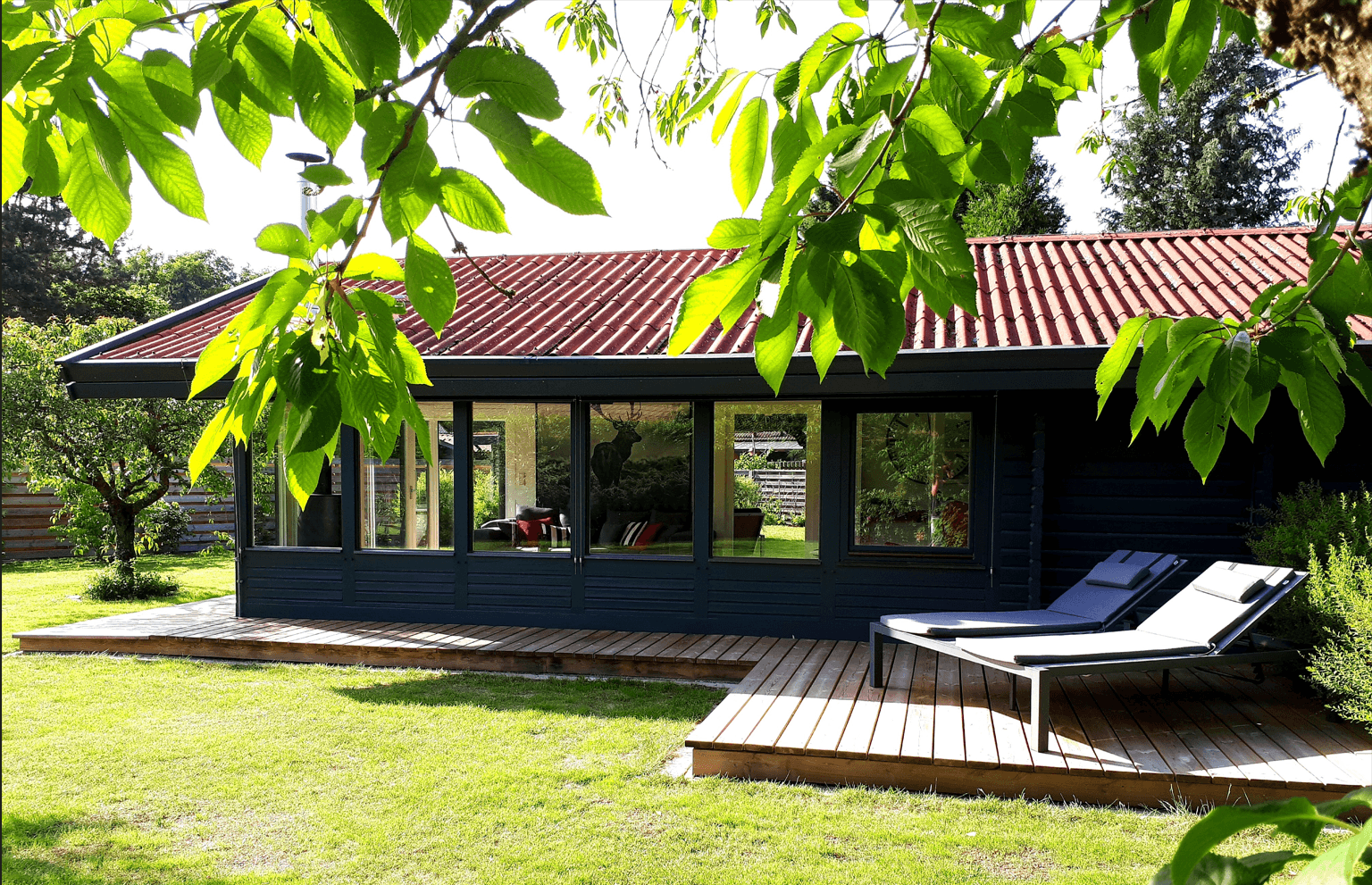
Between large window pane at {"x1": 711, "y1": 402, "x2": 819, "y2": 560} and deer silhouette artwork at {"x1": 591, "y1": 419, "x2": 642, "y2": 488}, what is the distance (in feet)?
2.70

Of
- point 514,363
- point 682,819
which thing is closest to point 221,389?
point 514,363

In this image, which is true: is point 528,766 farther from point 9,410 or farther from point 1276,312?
point 9,410

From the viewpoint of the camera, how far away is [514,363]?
826 centimetres

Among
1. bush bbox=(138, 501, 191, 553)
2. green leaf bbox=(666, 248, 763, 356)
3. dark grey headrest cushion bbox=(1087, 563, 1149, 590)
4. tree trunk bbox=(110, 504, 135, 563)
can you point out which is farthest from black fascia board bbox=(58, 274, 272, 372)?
green leaf bbox=(666, 248, 763, 356)

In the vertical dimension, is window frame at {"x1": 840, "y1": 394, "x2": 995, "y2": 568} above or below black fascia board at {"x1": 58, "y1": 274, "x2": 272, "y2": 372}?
below

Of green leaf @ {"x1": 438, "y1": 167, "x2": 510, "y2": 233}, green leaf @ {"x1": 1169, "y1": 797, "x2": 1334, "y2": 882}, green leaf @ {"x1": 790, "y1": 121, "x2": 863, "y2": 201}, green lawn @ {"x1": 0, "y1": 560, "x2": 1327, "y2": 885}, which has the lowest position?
green lawn @ {"x1": 0, "y1": 560, "x2": 1327, "y2": 885}

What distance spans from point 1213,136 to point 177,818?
3213 centimetres

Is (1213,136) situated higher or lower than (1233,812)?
higher

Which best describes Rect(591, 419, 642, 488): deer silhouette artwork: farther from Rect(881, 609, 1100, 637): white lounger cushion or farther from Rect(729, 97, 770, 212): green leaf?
Rect(729, 97, 770, 212): green leaf

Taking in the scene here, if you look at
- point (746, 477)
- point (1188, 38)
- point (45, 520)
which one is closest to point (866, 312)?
point (1188, 38)

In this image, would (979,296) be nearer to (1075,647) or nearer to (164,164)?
(1075,647)

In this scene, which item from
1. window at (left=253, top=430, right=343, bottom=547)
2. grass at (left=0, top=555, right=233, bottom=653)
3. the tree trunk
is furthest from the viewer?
the tree trunk

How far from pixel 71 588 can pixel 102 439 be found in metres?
2.25

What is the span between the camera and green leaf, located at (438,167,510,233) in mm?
1060
